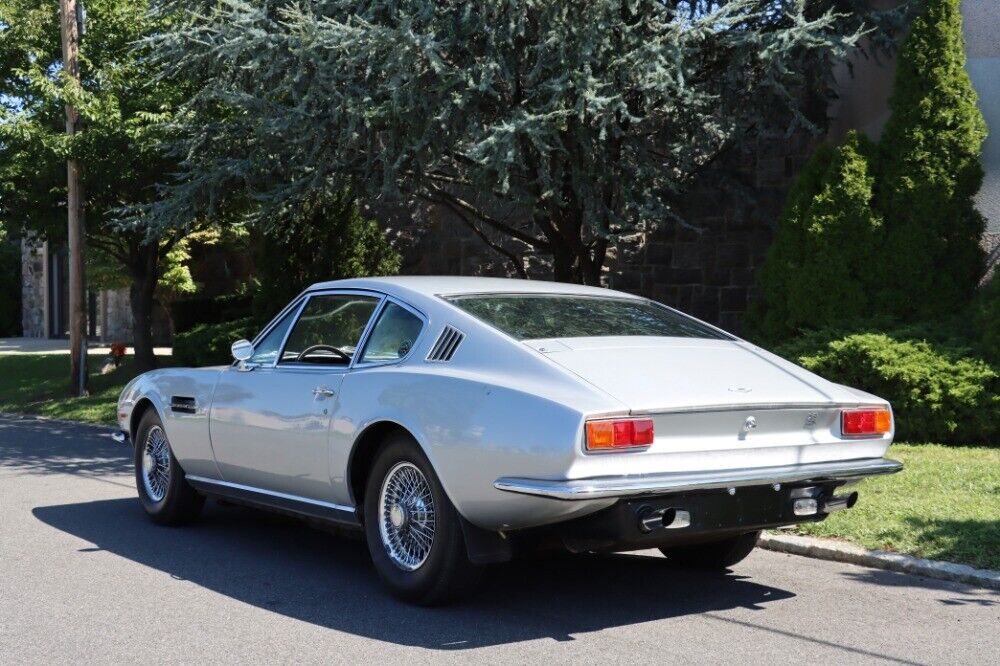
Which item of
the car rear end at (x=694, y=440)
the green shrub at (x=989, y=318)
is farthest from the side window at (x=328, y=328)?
the green shrub at (x=989, y=318)

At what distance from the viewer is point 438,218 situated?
2059 cm

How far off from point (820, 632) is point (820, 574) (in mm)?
1311

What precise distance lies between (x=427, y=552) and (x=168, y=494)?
2.84 m

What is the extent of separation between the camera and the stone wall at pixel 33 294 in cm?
4050

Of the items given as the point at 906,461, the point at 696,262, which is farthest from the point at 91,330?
the point at 906,461

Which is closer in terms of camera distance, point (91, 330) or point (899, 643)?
point (899, 643)

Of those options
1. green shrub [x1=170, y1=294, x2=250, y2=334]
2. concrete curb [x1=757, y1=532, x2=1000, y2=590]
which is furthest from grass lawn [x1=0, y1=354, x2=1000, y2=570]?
green shrub [x1=170, y1=294, x2=250, y2=334]

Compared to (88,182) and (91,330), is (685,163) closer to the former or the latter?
(88,182)

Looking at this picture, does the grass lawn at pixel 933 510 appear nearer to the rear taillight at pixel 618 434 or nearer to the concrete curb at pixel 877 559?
the concrete curb at pixel 877 559

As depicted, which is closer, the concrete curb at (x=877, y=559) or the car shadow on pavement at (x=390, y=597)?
the car shadow on pavement at (x=390, y=597)

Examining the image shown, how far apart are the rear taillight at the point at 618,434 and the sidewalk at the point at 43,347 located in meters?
24.3

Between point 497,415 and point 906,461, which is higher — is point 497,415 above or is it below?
above

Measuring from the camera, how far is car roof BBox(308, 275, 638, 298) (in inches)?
254

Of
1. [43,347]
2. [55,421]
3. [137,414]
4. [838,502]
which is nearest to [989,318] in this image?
[838,502]
